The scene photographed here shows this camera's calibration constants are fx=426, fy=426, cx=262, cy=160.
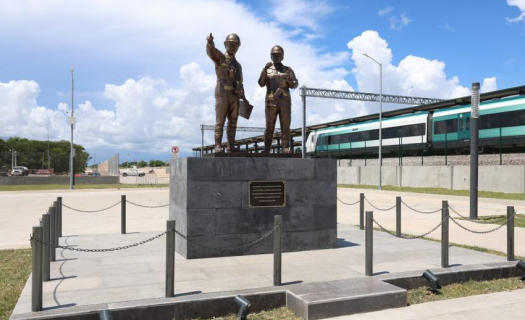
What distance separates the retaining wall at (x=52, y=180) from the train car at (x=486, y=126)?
102 feet

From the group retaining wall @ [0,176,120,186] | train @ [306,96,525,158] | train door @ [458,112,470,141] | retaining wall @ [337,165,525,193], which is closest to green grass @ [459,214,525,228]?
retaining wall @ [337,165,525,193]

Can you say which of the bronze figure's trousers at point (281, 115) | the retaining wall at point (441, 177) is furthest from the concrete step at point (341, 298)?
the retaining wall at point (441, 177)

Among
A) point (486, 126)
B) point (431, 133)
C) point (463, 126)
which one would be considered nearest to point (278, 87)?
point (486, 126)

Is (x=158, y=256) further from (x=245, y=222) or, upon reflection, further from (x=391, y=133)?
(x=391, y=133)

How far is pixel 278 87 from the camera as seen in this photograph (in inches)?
347

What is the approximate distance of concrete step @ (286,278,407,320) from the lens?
16.3 feet

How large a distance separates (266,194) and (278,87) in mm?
2323

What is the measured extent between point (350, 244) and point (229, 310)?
443cm

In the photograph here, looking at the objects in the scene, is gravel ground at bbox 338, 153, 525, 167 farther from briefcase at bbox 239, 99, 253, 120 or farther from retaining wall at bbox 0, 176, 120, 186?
briefcase at bbox 239, 99, 253, 120

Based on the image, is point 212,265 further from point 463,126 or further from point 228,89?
point 463,126

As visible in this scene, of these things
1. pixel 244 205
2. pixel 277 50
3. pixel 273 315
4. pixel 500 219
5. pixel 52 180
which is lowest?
pixel 273 315

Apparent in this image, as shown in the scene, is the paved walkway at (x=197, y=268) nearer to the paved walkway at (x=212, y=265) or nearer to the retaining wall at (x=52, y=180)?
the paved walkway at (x=212, y=265)

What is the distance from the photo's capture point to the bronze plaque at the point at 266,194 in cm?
786

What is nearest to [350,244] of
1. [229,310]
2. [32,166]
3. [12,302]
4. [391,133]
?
[229,310]
